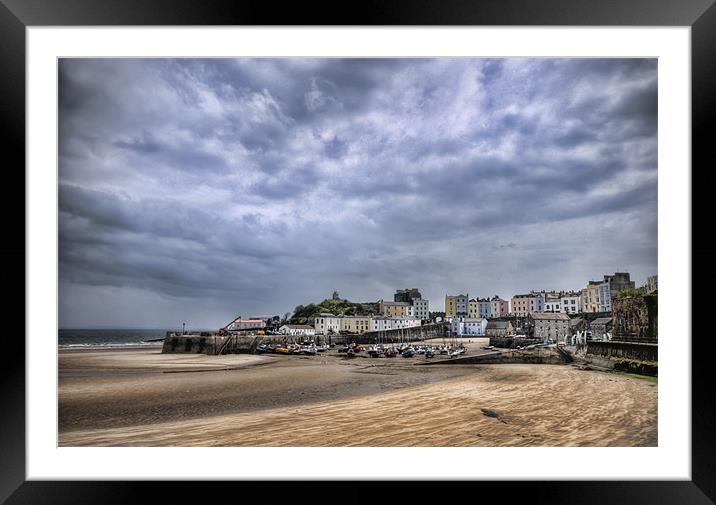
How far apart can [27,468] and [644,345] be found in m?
9.66

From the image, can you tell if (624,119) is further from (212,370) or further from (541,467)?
(212,370)

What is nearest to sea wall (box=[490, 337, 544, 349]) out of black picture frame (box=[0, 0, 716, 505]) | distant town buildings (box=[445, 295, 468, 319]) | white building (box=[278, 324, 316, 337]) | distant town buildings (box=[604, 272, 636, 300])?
distant town buildings (box=[445, 295, 468, 319])

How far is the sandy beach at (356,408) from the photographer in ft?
13.3

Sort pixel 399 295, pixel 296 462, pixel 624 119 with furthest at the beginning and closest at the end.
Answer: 1. pixel 399 295
2. pixel 624 119
3. pixel 296 462

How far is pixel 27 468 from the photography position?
210 cm

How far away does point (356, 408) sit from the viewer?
535 cm

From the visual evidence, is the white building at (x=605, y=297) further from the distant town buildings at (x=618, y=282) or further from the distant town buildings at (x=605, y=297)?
the distant town buildings at (x=618, y=282)

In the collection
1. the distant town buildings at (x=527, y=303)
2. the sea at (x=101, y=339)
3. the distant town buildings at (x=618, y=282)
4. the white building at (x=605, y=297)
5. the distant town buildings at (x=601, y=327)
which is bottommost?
the sea at (x=101, y=339)

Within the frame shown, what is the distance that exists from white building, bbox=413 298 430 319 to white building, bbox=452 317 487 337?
4.20ft

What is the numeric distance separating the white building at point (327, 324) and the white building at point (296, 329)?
0.28 m

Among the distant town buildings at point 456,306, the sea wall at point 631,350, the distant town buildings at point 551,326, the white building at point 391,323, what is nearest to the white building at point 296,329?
the white building at point 391,323
